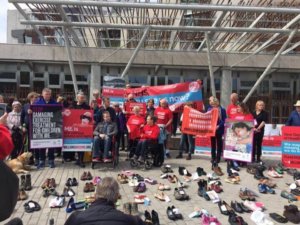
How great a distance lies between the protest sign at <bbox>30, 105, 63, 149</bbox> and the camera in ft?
35.0

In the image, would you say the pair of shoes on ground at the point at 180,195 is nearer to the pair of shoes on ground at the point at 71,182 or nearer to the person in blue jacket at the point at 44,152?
the pair of shoes on ground at the point at 71,182

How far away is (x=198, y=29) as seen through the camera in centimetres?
1672

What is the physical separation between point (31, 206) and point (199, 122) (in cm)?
602

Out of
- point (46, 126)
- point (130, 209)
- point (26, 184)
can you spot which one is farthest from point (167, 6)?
point (130, 209)

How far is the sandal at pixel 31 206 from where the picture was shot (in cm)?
696

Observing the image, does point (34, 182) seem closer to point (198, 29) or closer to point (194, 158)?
point (194, 158)

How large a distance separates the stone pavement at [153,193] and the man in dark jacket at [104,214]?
298 centimetres

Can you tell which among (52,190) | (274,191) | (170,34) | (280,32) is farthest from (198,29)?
(52,190)

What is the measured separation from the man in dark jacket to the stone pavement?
2984 mm

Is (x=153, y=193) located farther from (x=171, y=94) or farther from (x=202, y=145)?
(x=171, y=94)

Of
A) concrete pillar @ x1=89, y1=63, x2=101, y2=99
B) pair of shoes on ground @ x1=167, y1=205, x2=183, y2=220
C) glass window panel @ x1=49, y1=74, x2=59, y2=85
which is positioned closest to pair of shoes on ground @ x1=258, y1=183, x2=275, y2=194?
pair of shoes on ground @ x1=167, y1=205, x2=183, y2=220

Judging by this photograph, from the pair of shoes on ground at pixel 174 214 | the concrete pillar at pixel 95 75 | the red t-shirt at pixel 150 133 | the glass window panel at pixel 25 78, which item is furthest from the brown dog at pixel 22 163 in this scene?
the glass window panel at pixel 25 78

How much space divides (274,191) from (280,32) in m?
10.1

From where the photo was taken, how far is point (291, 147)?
10477 millimetres
